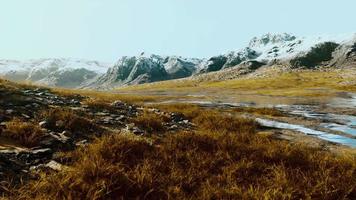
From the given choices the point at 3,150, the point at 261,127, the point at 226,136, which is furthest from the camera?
the point at 261,127

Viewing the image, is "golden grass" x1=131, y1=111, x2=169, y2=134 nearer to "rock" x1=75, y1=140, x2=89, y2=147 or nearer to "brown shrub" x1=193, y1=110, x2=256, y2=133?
"brown shrub" x1=193, y1=110, x2=256, y2=133

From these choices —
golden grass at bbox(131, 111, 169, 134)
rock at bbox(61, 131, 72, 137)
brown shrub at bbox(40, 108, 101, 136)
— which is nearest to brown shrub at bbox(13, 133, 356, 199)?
rock at bbox(61, 131, 72, 137)

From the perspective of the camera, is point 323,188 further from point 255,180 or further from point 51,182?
point 51,182

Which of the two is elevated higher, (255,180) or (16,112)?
(16,112)

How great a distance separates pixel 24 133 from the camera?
8438 millimetres

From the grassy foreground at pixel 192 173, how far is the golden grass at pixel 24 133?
1.09 meters

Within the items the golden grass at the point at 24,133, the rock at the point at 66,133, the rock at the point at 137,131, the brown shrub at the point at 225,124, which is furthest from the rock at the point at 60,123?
the brown shrub at the point at 225,124

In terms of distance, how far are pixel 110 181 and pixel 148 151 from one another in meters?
2.13

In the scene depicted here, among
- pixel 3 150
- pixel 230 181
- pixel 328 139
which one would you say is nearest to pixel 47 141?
pixel 3 150

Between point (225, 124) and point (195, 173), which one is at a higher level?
point (195, 173)

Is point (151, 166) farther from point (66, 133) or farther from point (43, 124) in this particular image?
point (43, 124)

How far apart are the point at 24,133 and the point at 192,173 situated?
3.61m

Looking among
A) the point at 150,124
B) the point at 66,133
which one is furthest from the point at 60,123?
the point at 150,124

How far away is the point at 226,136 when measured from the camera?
9.59m
